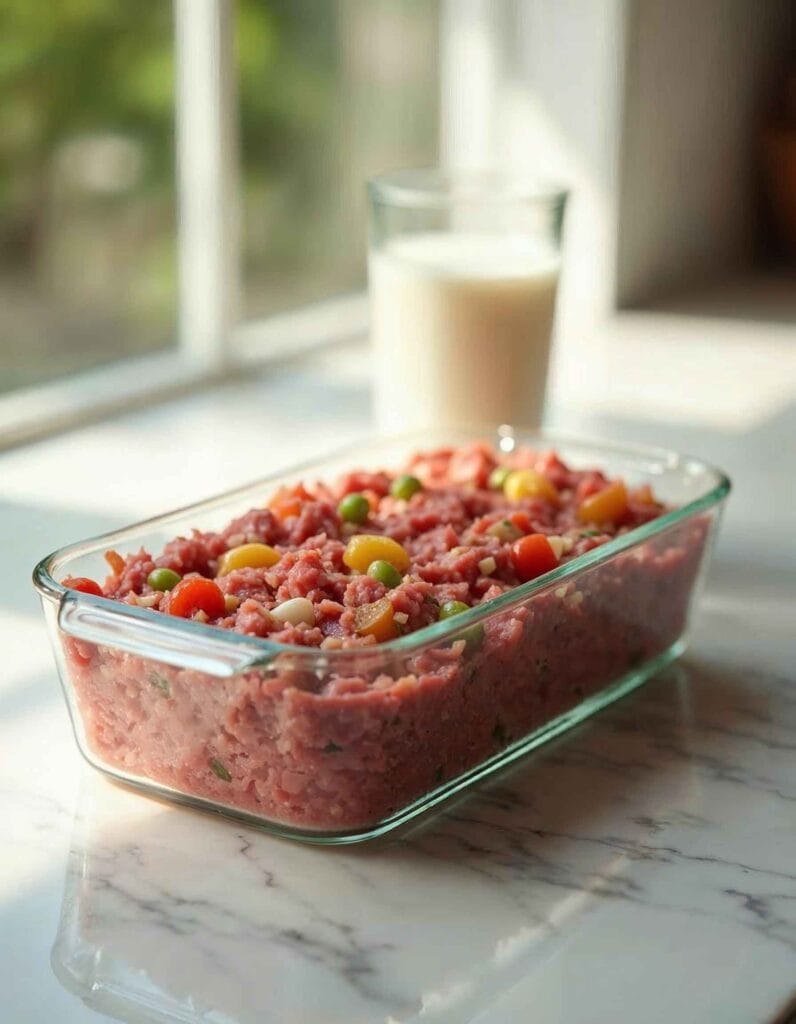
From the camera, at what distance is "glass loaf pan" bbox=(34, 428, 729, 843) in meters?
1.00

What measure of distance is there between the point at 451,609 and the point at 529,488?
290 millimetres

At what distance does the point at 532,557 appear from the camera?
4.00ft

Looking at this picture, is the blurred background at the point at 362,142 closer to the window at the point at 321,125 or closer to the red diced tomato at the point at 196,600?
the window at the point at 321,125

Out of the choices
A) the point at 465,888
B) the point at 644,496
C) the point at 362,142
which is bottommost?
the point at 465,888

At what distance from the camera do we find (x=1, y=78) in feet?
6.63

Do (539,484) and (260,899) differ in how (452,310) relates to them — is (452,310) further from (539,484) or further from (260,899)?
(260,899)

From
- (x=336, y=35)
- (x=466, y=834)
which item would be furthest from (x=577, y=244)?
(x=466, y=834)

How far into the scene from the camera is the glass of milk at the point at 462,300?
5.48ft

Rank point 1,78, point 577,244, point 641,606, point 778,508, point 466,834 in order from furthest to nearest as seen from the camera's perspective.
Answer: point 577,244
point 1,78
point 778,508
point 641,606
point 466,834

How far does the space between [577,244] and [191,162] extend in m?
0.78

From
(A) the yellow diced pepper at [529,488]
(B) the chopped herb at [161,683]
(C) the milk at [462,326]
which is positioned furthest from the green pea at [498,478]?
(B) the chopped herb at [161,683]

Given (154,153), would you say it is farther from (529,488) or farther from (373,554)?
(373,554)

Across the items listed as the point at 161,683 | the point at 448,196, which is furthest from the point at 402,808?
the point at 448,196

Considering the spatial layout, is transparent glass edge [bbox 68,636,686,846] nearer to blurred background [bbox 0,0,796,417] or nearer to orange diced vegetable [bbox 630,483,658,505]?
orange diced vegetable [bbox 630,483,658,505]
